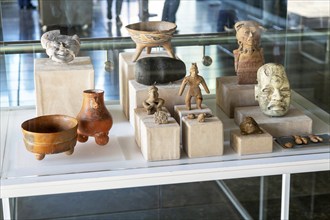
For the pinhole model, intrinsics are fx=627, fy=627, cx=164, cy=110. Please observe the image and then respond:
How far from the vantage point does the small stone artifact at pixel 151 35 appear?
153 centimetres

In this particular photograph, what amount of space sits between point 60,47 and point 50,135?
27 centimetres

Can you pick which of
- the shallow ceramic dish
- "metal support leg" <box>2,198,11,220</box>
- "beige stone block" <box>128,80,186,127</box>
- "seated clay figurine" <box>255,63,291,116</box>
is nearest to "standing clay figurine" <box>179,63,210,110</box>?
"beige stone block" <box>128,80,186,127</box>

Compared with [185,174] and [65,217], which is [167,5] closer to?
[65,217]

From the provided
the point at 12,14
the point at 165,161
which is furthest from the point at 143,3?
the point at 165,161

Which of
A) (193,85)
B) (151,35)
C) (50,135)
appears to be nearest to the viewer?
(50,135)

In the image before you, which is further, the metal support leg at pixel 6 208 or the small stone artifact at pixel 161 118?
the metal support leg at pixel 6 208

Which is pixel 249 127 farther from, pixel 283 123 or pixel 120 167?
pixel 120 167

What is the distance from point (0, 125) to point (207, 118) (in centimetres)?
53

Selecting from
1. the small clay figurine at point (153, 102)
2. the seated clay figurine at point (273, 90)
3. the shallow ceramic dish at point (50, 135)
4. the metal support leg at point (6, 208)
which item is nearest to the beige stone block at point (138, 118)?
the small clay figurine at point (153, 102)

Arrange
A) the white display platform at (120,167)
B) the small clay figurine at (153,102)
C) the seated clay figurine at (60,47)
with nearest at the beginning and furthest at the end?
1. the white display platform at (120,167)
2. the small clay figurine at (153,102)
3. the seated clay figurine at (60,47)

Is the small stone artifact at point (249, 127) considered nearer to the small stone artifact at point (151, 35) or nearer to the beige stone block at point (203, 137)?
the beige stone block at point (203, 137)

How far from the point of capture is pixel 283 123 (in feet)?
4.77

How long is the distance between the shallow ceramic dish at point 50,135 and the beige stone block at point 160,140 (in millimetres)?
155

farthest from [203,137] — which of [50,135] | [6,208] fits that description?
[6,208]
